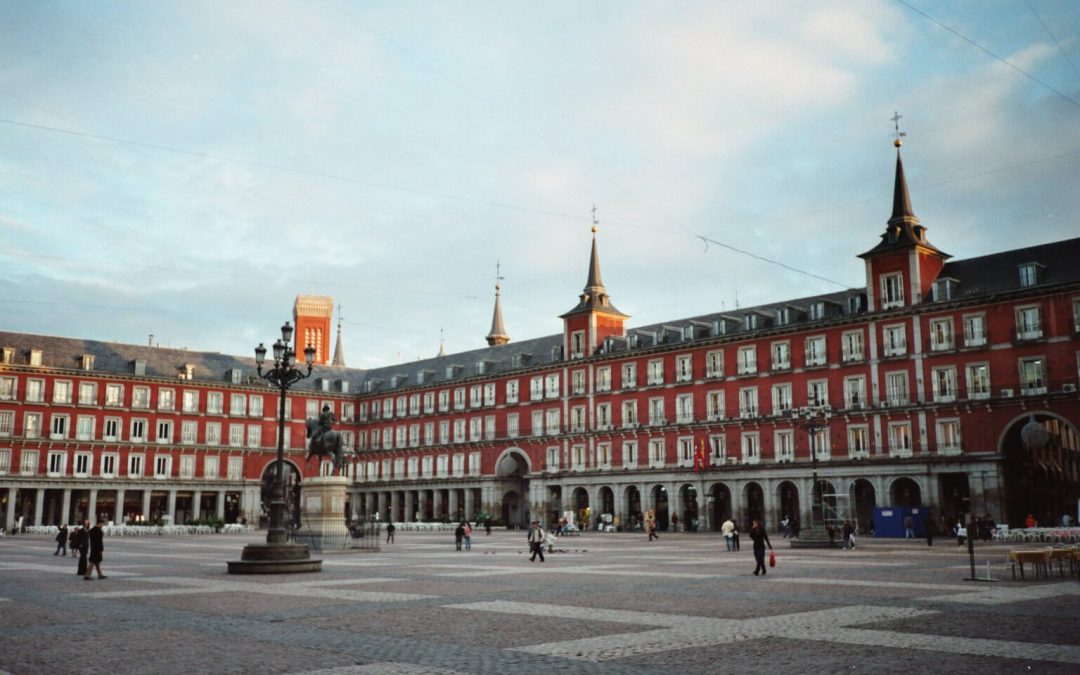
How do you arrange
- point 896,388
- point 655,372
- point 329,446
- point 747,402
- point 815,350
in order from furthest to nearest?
point 655,372, point 747,402, point 815,350, point 896,388, point 329,446

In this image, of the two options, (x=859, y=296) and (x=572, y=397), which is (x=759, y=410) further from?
(x=572, y=397)

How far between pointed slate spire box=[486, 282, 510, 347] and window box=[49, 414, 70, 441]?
143ft

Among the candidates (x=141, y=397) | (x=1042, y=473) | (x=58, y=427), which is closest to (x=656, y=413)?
(x=1042, y=473)

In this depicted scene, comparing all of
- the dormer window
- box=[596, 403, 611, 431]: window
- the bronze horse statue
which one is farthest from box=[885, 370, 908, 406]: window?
the bronze horse statue

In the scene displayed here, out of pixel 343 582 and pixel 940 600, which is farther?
pixel 343 582

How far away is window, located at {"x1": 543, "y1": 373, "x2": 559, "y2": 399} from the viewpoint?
74438 mm

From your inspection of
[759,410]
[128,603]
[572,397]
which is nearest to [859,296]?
[759,410]

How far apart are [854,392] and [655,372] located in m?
15.7

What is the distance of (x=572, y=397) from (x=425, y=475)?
19569 millimetres

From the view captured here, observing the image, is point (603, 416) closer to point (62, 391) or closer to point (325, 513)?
point (325, 513)

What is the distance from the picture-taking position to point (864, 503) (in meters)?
57.0

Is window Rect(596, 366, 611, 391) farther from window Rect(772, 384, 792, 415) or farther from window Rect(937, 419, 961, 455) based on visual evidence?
window Rect(937, 419, 961, 455)

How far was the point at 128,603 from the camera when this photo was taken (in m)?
15.7

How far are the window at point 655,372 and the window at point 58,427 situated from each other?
47613 mm
